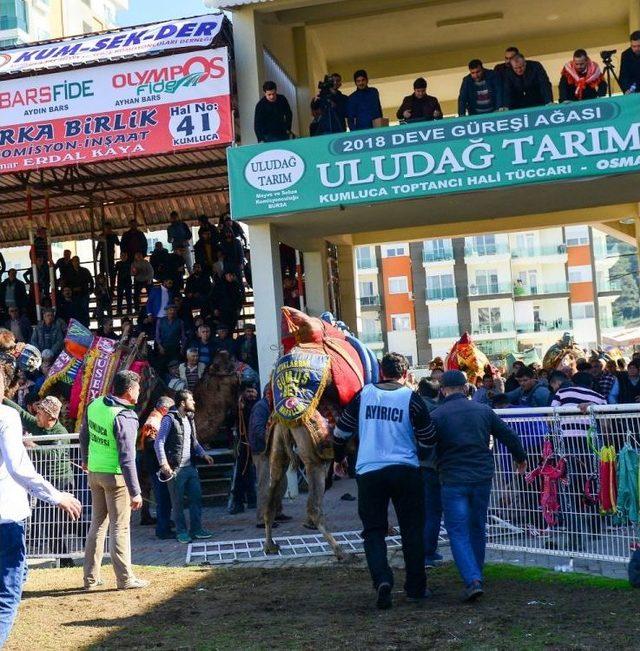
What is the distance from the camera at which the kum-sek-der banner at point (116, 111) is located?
14895 millimetres

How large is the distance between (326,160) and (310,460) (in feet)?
Answer: 19.1

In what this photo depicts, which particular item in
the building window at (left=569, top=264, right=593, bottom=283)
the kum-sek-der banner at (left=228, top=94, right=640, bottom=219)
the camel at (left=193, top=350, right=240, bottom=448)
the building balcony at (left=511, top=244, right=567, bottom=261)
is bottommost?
the camel at (left=193, top=350, right=240, bottom=448)

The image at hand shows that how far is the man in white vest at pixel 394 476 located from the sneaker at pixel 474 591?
40cm

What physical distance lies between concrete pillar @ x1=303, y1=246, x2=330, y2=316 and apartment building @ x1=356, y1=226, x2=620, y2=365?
5058 cm

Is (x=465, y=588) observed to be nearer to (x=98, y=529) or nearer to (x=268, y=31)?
(x=98, y=529)

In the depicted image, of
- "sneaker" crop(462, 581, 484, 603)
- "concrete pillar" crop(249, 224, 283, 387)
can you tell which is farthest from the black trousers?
Result: "concrete pillar" crop(249, 224, 283, 387)

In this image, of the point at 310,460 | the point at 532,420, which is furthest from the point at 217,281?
the point at 532,420

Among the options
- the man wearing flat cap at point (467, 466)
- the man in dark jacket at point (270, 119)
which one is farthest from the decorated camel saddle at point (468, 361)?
the man wearing flat cap at point (467, 466)

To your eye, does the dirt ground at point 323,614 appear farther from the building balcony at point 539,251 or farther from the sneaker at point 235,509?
the building balcony at point 539,251

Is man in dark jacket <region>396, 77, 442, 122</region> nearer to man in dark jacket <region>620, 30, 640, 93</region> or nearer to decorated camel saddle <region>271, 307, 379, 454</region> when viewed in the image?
man in dark jacket <region>620, 30, 640, 93</region>

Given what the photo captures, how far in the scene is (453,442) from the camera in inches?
A: 315

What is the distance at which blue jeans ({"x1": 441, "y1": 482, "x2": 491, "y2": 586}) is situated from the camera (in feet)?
25.3

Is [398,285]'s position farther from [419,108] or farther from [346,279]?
[419,108]

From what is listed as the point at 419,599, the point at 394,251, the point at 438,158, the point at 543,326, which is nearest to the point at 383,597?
the point at 419,599
